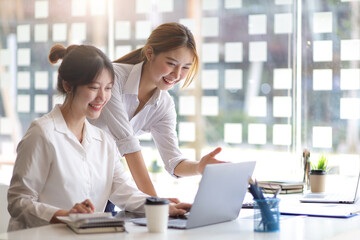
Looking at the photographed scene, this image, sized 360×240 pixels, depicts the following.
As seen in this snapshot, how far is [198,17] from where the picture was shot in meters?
5.23

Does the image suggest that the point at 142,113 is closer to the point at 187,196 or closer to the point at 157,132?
the point at 157,132

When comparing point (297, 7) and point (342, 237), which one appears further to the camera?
point (297, 7)

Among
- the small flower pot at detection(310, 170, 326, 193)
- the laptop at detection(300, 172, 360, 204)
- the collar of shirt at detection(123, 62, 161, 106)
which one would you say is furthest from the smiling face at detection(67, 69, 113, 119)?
the small flower pot at detection(310, 170, 326, 193)

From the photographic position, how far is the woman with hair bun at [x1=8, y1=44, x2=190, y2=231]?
71.5 inches

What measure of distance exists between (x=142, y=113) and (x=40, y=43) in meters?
3.53

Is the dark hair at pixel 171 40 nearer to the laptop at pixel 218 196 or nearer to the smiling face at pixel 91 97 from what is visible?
the smiling face at pixel 91 97

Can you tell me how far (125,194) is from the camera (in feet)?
6.63

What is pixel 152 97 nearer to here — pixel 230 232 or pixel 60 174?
pixel 60 174

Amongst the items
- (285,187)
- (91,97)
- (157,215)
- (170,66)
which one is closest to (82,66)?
(91,97)

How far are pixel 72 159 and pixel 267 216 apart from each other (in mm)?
687

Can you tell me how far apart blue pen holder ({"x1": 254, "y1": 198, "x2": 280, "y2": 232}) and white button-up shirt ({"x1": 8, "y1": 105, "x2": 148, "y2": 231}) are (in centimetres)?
46

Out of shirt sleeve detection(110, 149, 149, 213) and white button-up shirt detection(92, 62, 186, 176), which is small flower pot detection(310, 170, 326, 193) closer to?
white button-up shirt detection(92, 62, 186, 176)

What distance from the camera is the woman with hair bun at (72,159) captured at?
1.82 metres

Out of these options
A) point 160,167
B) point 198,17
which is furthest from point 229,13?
point 160,167
